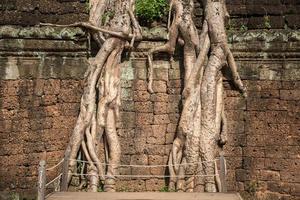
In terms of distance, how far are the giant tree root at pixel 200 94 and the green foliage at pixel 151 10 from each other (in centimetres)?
17

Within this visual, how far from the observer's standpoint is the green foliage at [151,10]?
6242mm

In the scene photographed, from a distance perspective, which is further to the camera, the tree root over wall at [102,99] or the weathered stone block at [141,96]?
the weathered stone block at [141,96]

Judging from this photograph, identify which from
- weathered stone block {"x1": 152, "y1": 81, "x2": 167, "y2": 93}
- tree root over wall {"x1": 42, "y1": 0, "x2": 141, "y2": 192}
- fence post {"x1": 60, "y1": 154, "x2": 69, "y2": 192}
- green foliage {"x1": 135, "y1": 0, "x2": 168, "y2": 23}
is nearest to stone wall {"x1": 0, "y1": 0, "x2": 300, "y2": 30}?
tree root over wall {"x1": 42, "y1": 0, "x2": 141, "y2": 192}

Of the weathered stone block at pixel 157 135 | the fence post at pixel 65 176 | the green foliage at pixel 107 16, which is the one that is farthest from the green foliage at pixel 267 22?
the fence post at pixel 65 176

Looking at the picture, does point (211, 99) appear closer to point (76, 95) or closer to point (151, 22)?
point (151, 22)

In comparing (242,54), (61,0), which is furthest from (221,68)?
(61,0)

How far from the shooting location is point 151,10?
20.5 feet

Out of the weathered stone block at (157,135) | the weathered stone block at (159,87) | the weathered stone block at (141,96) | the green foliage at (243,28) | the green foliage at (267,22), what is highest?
the green foliage at (267,22)

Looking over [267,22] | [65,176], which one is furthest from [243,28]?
[65,176]

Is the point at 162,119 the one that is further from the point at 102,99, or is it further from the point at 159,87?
the point at 102,99

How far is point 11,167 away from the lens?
5785 millimetres

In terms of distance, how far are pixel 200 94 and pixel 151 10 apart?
1488 mm

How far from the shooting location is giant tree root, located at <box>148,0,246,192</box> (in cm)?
566

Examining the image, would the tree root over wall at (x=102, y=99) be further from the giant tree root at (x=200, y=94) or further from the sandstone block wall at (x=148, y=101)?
the giant tree root at (x=200, y=94)
